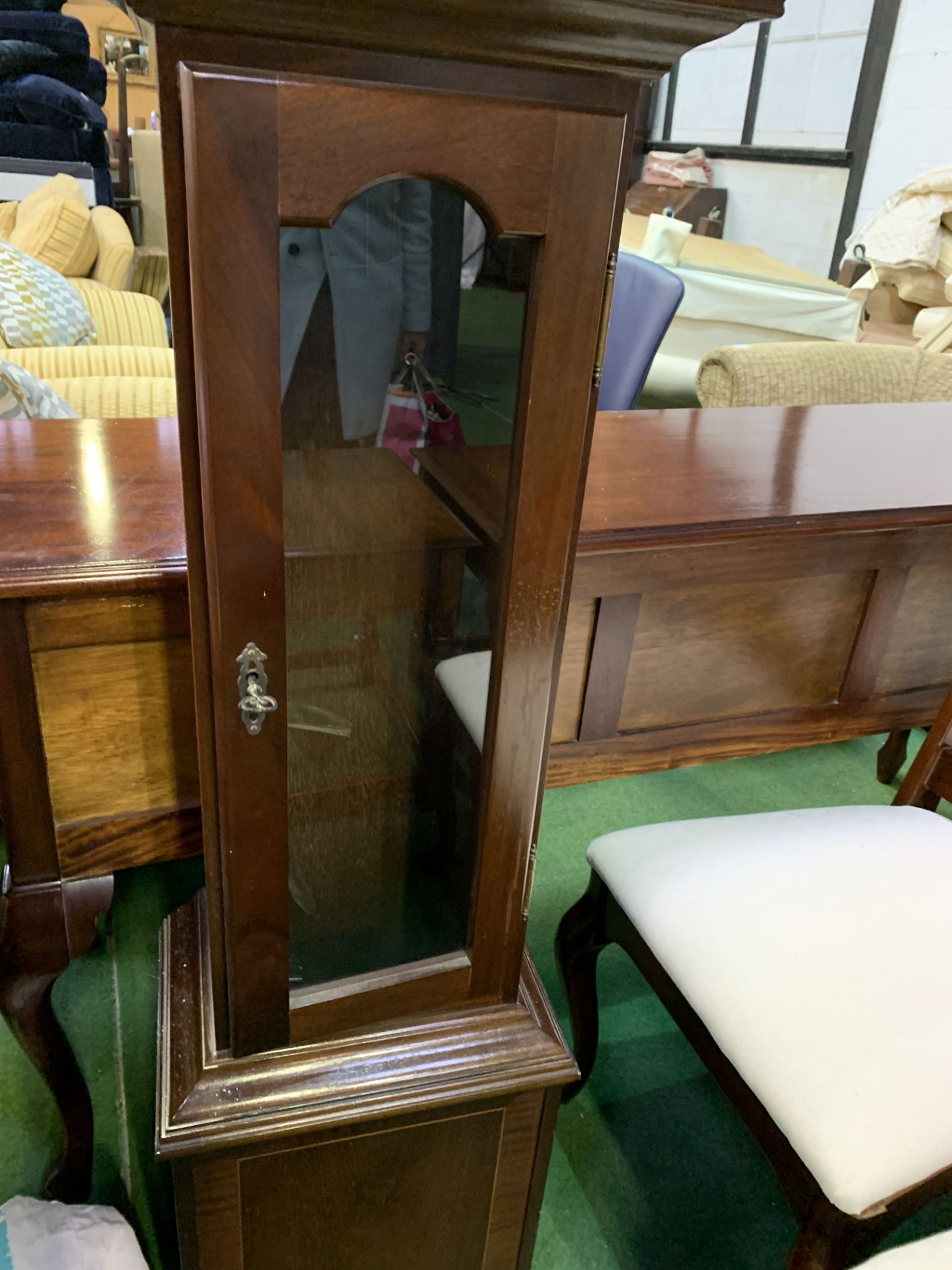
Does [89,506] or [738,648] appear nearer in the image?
[89,506]

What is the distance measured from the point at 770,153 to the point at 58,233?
386 centimetres

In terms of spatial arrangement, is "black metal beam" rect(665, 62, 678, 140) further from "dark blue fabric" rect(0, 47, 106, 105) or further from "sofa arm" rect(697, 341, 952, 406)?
"sofa arm" rect(697, 341, 952, 406)

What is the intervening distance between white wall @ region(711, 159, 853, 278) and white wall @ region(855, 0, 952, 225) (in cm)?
25

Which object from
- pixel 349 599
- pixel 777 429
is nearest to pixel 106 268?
pixel 777 429

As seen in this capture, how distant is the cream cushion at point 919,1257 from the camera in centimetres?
58

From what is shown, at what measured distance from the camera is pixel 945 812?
66.5 inches

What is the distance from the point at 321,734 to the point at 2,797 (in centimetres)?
33

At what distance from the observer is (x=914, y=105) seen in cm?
411

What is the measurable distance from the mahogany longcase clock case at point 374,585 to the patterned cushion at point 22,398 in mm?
873

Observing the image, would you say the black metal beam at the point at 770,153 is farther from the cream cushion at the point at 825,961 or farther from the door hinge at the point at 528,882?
the door hinge at the point at 528,882

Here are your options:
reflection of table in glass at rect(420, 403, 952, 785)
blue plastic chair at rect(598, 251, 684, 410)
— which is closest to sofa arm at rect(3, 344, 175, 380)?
blue plastic chair at rect(598, 251, 684, 410)

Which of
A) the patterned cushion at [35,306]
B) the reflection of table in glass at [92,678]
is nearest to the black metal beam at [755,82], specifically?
the patterned cushion at [35,306]

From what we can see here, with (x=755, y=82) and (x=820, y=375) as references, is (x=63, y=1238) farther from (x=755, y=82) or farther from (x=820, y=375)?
(x=755, y=82)

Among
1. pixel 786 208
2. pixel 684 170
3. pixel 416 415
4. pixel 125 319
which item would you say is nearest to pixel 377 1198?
pixel 416 415
